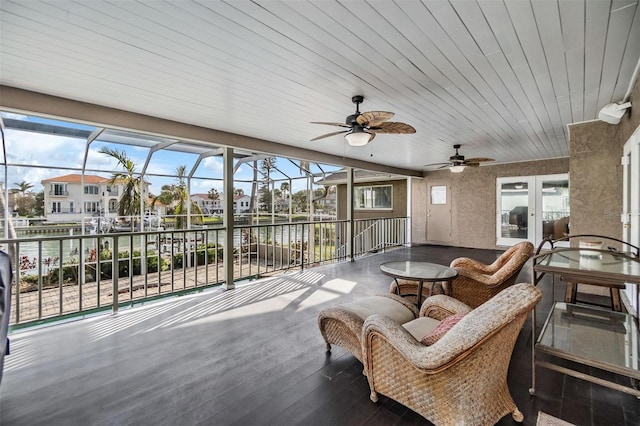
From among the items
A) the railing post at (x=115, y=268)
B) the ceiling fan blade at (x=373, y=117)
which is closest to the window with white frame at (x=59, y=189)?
the railing post at (x=115, y=268)

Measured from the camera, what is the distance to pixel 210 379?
206cm

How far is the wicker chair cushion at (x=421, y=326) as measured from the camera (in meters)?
2.01

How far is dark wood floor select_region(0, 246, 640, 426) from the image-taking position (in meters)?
1.70

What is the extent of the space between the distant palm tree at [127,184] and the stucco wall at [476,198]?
856 centimetres

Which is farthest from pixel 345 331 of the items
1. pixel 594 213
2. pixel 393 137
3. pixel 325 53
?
pixel 594 213

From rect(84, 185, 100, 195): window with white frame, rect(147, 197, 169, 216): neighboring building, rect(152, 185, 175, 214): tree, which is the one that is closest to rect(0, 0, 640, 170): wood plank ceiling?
rect(84, 185, 100, 195): window with white frame

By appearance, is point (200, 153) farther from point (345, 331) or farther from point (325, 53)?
point (345, 331)

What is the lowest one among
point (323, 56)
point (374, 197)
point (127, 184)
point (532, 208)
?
point (532, 208)

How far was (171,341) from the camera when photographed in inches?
104

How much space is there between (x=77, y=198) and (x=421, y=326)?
7.97 m

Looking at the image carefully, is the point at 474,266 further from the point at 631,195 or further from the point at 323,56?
the point at 323,56

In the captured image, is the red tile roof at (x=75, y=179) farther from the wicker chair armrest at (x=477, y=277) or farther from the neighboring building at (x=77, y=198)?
the wicker chair armrest at (x=477, y=277)

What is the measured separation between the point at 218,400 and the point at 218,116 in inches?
123

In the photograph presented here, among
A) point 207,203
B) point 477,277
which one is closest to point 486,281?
point 477,277
